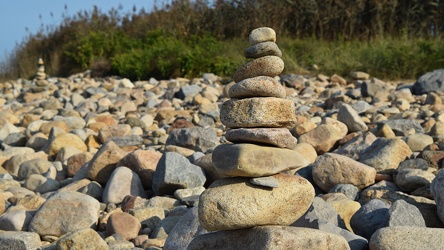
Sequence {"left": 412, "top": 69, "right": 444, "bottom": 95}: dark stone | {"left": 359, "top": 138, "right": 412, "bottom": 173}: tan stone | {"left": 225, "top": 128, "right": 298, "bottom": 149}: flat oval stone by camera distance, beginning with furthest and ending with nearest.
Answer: {"left": 412, "top": 69, "right": 444, "bottom": 95}: dark stone, {"left": 359, "top": 138, "right": 412, "bottom": 173}: tan stone, {"left": 225, "top": 128, "right": 298, "bottom": 149}: flat oval stone

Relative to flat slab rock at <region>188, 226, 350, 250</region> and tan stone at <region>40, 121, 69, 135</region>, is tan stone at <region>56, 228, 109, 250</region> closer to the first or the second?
flat slab rock at <region>188, 226, 350, 250</region>

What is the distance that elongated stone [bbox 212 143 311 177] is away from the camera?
2.97m

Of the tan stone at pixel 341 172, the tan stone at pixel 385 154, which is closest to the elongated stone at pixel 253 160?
the tan stone at pixel 341 172

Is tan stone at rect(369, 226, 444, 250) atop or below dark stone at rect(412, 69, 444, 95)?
atop

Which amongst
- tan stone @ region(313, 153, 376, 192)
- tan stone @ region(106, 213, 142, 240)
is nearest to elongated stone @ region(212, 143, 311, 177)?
tan stone @ region(106, 213, 142, 240)

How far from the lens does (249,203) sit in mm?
2963

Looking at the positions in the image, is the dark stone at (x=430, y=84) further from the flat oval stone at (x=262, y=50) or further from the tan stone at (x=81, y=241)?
the tan stone at (x=81, y=241)

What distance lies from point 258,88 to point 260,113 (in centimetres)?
13

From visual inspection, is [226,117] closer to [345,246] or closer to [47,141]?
[345,246]

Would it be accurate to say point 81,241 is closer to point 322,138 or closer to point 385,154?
point 385,154

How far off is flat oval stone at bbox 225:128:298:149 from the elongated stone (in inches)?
1.3

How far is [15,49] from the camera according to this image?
2041cm

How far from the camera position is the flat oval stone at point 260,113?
303cm

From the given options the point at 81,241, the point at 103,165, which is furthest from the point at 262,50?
the point at 103,165
